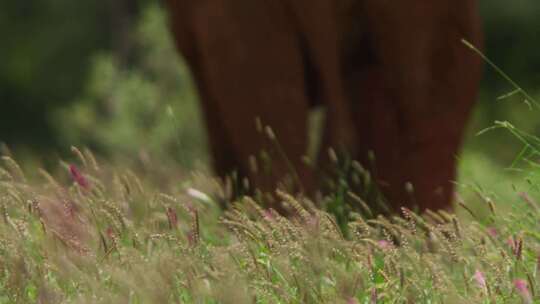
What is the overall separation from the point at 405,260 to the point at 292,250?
0.60 m

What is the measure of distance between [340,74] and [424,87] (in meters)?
0.46

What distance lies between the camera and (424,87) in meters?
6.02

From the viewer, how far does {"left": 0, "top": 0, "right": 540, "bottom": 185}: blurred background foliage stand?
13.5 meters

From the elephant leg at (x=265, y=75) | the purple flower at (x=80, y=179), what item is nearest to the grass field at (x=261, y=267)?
the purple flower at (x=80, y=179)

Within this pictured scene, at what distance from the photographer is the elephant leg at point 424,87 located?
5.92 metres

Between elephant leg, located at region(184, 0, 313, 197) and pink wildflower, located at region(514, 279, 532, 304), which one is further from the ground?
pink wildflower, located at region(514, 279, 532, 304)

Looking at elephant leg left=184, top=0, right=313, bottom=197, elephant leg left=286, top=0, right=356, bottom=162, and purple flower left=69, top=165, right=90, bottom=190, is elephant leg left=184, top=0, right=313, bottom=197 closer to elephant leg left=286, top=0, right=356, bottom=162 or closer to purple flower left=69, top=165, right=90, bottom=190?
elephant leg left=286, top=0, right=356, bottom=162

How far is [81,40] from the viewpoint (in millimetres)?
25766

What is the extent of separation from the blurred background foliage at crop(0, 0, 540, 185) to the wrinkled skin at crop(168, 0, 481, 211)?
1.50ft

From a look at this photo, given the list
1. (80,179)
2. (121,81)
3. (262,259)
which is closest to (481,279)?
(262,259)

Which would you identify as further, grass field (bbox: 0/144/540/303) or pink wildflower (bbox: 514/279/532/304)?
grass field (bbox: 0/144/540/303)

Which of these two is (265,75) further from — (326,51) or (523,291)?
(523,291)

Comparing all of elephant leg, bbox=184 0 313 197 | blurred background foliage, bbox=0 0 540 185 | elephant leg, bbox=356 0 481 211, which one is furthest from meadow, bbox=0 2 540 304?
elephant leg, bbox=356 0 481 211

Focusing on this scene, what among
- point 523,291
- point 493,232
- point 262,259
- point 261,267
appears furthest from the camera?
point 493,232
